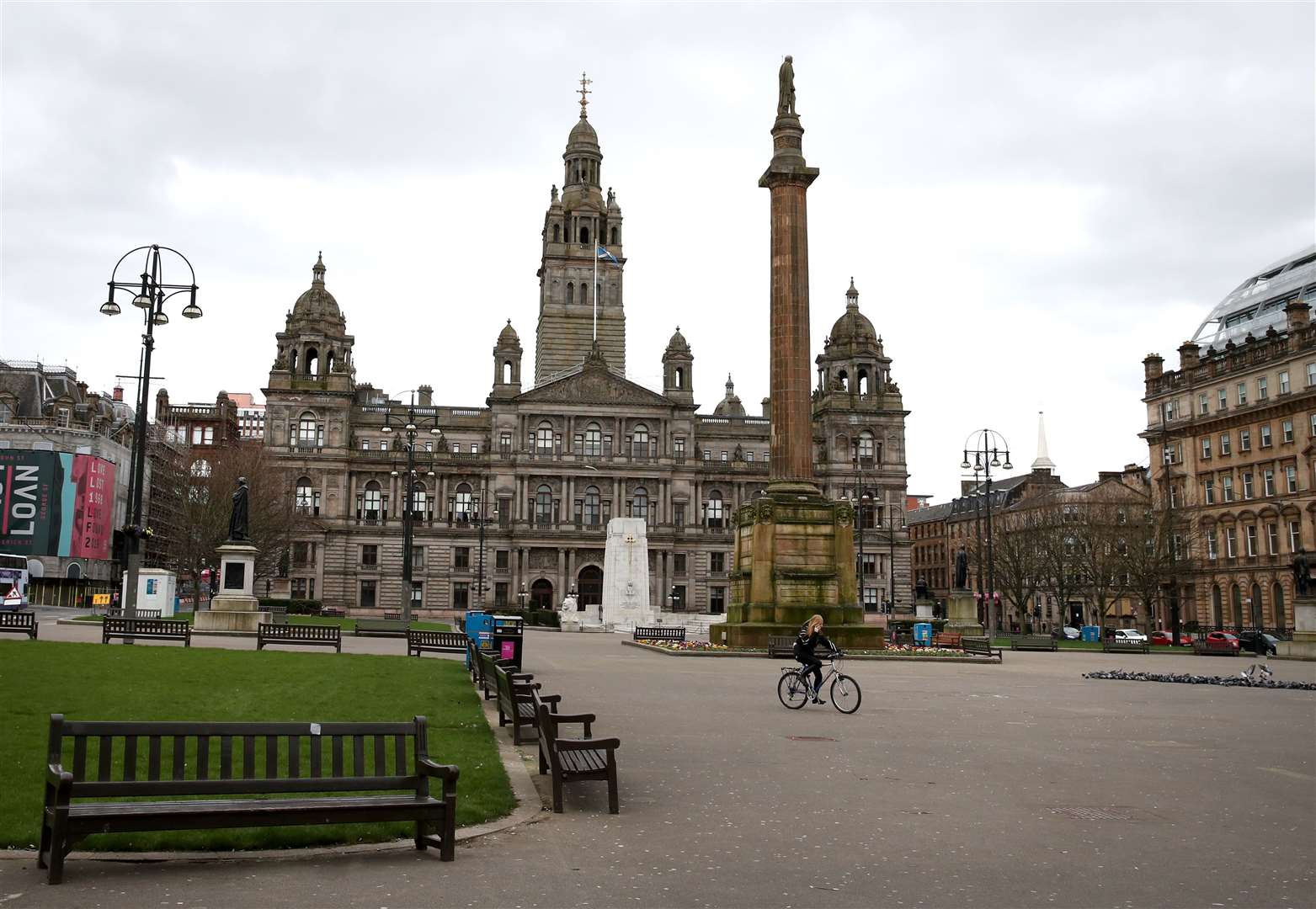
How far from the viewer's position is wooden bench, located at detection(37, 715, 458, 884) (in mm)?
6820

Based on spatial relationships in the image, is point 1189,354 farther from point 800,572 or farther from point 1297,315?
point 800,572

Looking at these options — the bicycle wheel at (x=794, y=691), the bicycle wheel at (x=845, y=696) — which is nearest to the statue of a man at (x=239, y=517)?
the bicycle wheel at (x=794, y=691)

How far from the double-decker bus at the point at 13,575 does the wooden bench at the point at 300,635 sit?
32.6 m

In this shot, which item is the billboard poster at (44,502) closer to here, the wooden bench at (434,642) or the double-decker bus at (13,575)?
the double-decker bus at (13,575)

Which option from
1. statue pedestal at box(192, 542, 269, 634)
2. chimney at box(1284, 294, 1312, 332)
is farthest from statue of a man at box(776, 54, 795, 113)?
chimney at box(1284, 294, 1312, 332)

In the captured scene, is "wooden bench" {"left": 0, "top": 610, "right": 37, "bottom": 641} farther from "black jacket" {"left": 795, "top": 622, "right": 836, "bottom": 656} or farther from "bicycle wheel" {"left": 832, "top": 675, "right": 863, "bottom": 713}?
"bicycle wheel" {"left": 832, "top": 675, "right": 863, "bottom": 713}

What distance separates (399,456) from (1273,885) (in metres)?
87.1

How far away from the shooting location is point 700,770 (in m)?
11.6

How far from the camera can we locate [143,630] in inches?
1093

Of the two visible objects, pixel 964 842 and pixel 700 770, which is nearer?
pixel 964 842

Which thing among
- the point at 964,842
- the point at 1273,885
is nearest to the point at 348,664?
the point at 964,842

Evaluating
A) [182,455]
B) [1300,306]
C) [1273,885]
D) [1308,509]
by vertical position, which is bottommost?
[1273,885]

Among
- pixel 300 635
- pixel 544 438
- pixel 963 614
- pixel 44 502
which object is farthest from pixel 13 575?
pixel 963 614

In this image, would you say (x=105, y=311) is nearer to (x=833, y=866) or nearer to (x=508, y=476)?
(x=833, y=866)
